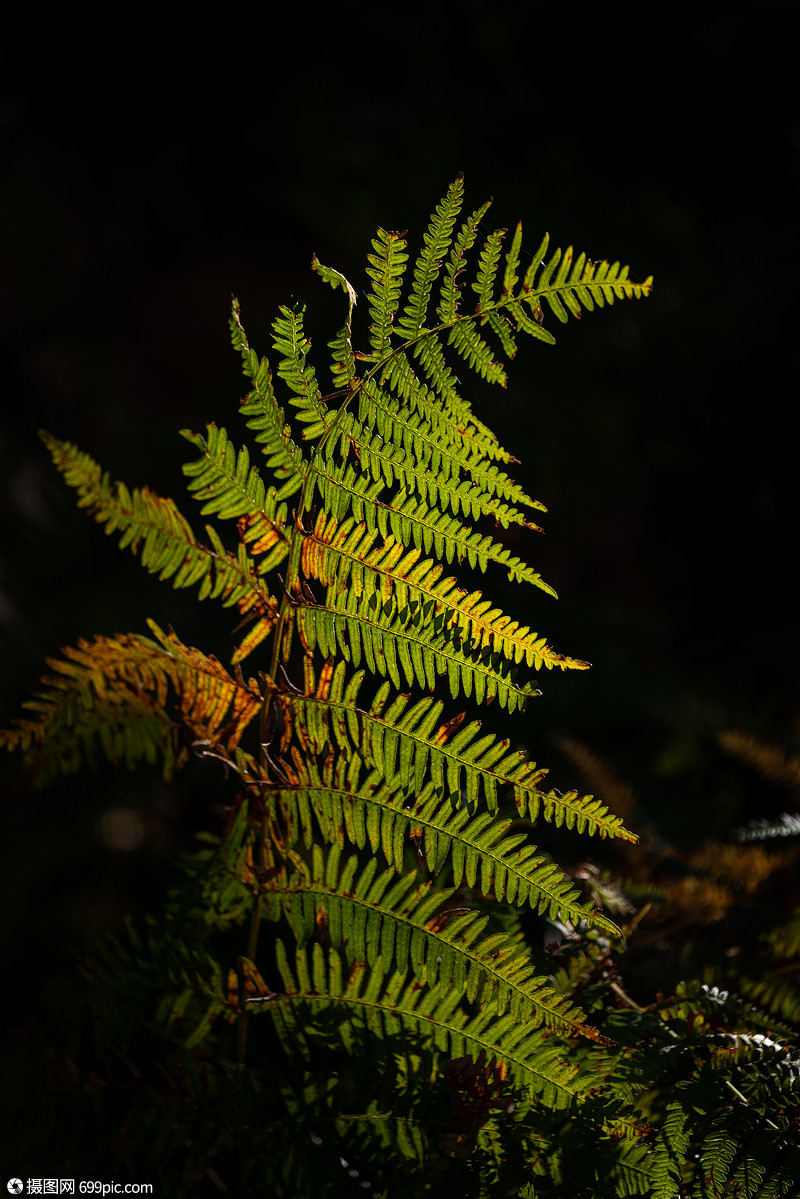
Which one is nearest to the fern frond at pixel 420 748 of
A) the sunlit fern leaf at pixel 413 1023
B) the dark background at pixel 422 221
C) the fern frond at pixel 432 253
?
the sunlit fern leaf at pixel 413 1023

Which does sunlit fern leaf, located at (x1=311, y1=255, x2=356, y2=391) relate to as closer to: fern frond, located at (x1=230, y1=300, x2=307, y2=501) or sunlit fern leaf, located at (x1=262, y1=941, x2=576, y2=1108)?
fern frond, located at (x1=230, y1=300, x2=307, y2=501)

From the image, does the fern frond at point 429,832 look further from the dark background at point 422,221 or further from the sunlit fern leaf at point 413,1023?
the dark background at point 422,221

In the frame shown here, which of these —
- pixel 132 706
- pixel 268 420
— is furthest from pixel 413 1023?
pixel 268 420

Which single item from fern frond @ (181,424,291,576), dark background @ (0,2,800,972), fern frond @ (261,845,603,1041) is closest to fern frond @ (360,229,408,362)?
fern frond @ (181,424,291,576)

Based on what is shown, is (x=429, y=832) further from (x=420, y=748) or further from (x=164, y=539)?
(x=164, y=539)

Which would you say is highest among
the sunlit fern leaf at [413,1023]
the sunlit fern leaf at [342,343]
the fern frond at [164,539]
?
the sunlit fern leaf at [342,343]

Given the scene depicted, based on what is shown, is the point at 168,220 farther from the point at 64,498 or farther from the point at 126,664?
the point at 126,664
